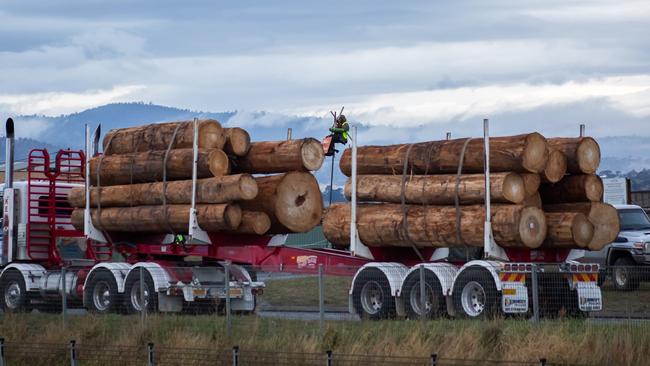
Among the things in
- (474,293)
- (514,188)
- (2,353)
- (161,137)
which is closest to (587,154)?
(514,188)

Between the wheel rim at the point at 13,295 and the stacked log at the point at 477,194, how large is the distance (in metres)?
8.05

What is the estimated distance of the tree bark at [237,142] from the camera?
958 inches

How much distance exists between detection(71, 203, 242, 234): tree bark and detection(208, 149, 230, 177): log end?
0.69 meters

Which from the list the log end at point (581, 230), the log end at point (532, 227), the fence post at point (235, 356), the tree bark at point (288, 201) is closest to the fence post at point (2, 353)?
the fence post at point (235, 356)

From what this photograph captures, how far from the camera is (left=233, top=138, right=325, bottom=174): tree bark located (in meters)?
23.6

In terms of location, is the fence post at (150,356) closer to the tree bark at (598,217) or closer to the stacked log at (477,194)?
the stacked log at (477,194)

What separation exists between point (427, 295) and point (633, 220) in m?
12.1

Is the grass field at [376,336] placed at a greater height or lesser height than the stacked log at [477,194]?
lesser

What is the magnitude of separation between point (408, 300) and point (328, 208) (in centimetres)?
328

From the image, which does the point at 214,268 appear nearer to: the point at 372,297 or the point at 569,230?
the point at 372,297

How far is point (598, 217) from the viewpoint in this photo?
22.5m

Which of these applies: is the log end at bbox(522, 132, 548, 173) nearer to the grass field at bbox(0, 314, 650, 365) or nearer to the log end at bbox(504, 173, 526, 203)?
the log end at bbox(504, 173, 526, 203)

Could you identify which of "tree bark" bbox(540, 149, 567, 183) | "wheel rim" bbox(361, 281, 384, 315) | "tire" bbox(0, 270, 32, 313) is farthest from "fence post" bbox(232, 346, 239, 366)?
"tire" bbox(0, 270, 32, 313)

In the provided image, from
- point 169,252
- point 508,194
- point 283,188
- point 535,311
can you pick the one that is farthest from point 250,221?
point 535,311
